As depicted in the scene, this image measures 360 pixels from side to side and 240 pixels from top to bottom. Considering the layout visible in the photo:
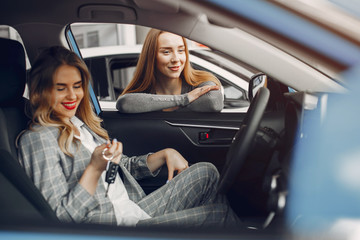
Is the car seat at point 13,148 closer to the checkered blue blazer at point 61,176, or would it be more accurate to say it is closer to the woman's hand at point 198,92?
the checkered blue blazer at point 61,176

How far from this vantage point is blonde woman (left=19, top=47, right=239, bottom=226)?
4.89 ft

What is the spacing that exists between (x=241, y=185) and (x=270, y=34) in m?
0.86

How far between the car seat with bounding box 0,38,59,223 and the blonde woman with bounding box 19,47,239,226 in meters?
0.06

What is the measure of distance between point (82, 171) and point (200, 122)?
1108mm

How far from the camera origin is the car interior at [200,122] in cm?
132

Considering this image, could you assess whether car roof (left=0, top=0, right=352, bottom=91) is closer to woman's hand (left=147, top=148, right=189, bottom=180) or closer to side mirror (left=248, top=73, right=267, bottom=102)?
side mirror (left=248, top=73, right=267, bottom=102)

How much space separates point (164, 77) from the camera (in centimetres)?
288

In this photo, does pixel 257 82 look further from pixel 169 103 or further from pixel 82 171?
pixel 82 171

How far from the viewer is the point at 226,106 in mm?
3434

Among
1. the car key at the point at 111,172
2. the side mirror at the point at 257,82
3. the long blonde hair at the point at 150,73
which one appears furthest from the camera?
the long blonde hair at the point at 150,73

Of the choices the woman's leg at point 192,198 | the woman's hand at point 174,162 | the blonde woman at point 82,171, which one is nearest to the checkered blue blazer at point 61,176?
the blonde woman at point 82,171

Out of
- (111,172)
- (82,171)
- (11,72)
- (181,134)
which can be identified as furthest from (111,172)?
(181,134)

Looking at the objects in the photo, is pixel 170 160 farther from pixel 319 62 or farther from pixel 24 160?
pixel 319 62

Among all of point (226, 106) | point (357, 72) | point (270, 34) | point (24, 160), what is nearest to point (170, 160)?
point (24, 160)
